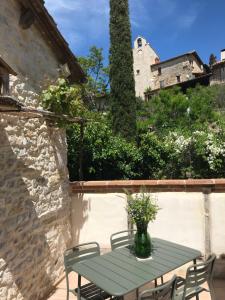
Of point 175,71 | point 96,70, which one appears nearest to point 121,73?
point 96,70

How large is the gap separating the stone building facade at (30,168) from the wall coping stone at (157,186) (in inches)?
17.9

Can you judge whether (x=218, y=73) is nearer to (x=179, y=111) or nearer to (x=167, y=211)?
(x=179, y=111)

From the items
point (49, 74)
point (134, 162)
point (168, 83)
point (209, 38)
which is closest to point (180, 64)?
point (168, 83)

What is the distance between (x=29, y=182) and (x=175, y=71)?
103ft

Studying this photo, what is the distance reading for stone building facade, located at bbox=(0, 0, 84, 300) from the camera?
13.9ft

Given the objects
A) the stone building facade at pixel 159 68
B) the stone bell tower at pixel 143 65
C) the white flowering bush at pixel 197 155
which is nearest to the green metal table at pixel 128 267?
the white flowering bush at pixel 197 155

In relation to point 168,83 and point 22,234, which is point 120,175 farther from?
point 168,83

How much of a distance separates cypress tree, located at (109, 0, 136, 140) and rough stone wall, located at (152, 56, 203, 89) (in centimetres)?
2241

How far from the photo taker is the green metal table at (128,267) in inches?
133

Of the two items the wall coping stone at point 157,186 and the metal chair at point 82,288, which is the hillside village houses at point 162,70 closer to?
the wall coping stone at point 157,186

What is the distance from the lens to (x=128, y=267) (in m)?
3.82

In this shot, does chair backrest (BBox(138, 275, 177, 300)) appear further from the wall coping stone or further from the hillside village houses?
the hillside village houses

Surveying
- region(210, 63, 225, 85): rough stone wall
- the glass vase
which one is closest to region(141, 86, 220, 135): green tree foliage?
region(210, 63, 225, 85): rough stone wall

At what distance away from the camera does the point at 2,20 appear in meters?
4.49
